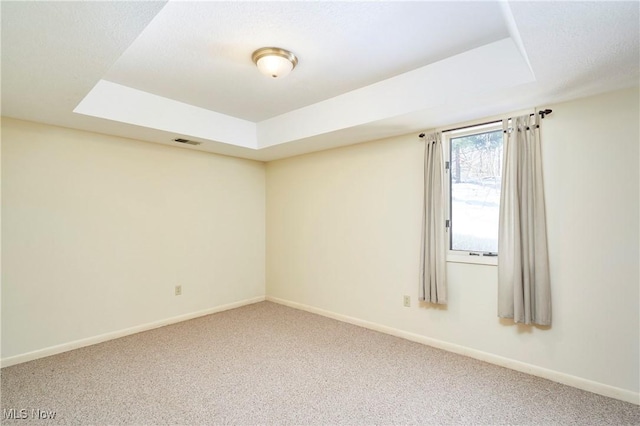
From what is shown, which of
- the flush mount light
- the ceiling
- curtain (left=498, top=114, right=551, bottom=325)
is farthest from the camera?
curtain (left=498, top=114, right=551, bottom=325)

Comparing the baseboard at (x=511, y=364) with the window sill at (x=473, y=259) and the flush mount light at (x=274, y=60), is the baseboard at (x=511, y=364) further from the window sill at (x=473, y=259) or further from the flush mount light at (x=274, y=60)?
the flush mount light at (x=274, y=60)

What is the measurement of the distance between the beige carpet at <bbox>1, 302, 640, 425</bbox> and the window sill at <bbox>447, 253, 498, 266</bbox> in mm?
881

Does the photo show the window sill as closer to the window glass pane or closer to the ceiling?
the window glass pane

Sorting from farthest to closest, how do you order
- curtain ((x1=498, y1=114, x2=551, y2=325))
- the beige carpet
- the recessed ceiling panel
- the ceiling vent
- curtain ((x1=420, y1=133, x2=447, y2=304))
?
the ceiling vent
curtain ((x1=420, y1=133, x2=447, y2=304))
curtain ((x1=498, y1=114, x2=551, y2=325))
the beige carpet
the recessed ceiling panel

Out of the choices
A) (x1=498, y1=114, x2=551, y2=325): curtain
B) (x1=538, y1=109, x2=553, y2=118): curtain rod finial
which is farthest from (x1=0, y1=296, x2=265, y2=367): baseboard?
(x1=538, y1=109, x2=553, y2=118): curtain rod finial

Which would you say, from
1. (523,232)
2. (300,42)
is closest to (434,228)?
(523,232)

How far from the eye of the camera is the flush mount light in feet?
7.41

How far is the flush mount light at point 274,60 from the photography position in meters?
2.26

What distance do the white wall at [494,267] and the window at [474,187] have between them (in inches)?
10.3

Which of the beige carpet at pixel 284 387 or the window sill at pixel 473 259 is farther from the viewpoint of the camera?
the window sill at pixel 473 259

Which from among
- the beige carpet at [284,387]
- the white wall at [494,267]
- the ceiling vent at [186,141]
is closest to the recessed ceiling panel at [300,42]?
the ceiling vent at [186,141]

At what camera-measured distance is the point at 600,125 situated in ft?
7.93

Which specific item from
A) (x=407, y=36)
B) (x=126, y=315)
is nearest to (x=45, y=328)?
(x=126, y=315)

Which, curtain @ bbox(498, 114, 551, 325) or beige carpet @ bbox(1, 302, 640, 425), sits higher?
curtain @ bbox(498, 114, 551, 325)
